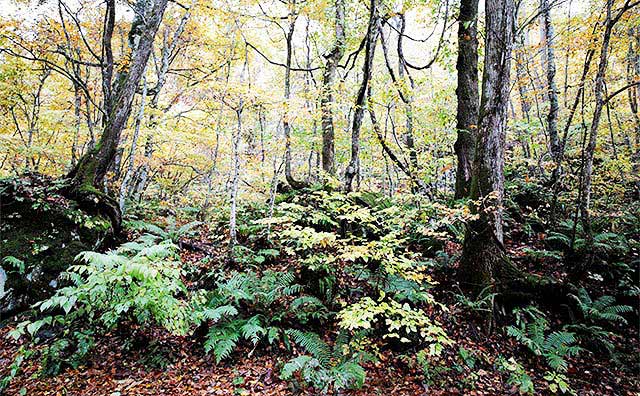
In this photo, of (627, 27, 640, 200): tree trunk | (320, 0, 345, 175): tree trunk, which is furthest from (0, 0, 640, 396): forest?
(320, 0, 345, 175): tree trunk

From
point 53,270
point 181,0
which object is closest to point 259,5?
point 181,0

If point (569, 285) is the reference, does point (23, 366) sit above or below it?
below

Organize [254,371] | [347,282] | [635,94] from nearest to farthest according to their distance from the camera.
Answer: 1. [254,371]
2. [347,282]
3. [635,94]

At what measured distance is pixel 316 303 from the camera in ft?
16.8

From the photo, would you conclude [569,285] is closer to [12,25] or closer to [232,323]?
[232,323]

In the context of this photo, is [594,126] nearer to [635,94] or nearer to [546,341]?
[546,341]

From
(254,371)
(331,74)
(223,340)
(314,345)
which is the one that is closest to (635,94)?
(331,74)

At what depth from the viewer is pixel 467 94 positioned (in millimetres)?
7109

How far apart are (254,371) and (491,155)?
4.76 meters

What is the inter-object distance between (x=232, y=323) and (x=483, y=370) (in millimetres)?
3537

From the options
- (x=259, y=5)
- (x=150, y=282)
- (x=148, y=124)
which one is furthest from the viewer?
(x=259, y=5)

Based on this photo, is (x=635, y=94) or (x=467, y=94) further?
(x=635, y=94)

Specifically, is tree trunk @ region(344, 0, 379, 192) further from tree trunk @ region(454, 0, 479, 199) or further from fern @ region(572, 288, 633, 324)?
fern @ region(572, 288, 633, 324)

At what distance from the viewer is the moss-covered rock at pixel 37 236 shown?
4875 millimetres
